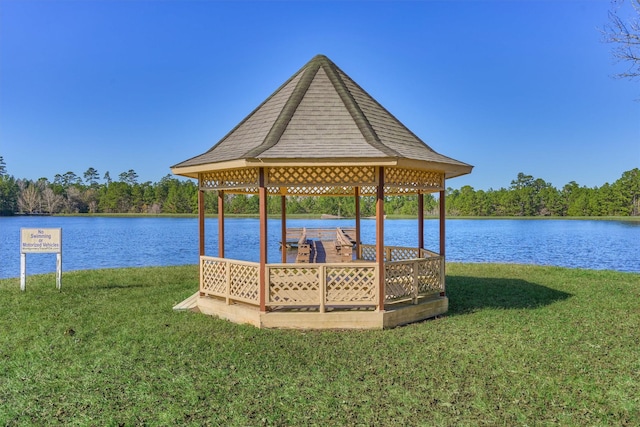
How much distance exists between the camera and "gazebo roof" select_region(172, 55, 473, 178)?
6441 mm

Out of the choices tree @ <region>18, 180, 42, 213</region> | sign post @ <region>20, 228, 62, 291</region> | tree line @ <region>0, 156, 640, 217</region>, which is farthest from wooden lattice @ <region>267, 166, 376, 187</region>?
tree @ <region>18, 180, 42, 213</region>

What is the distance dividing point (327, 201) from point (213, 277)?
64863 millimetres

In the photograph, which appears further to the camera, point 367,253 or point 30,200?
point 30,200

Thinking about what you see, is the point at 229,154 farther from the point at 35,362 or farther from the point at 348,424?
the point at 348,424

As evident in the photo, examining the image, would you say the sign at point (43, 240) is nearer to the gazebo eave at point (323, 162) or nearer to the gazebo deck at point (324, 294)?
the gazebo deck at point (324, 294)

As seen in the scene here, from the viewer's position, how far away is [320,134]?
7254 millimetres

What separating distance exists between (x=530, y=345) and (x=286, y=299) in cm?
398

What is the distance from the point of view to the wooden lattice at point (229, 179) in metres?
7.44

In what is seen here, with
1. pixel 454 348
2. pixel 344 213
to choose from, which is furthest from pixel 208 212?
pixel 454 348

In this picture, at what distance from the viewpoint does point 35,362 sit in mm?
5293

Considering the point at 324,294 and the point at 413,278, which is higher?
the point at 413,278

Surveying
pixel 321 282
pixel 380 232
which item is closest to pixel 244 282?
pixel 321 282

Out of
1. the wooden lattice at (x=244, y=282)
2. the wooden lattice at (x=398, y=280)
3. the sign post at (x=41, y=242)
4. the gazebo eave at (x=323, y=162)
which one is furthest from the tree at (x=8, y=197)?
the wooden lattice at (x=398, y=280)

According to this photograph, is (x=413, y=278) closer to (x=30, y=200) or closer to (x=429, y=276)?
(x=429, y=276)
